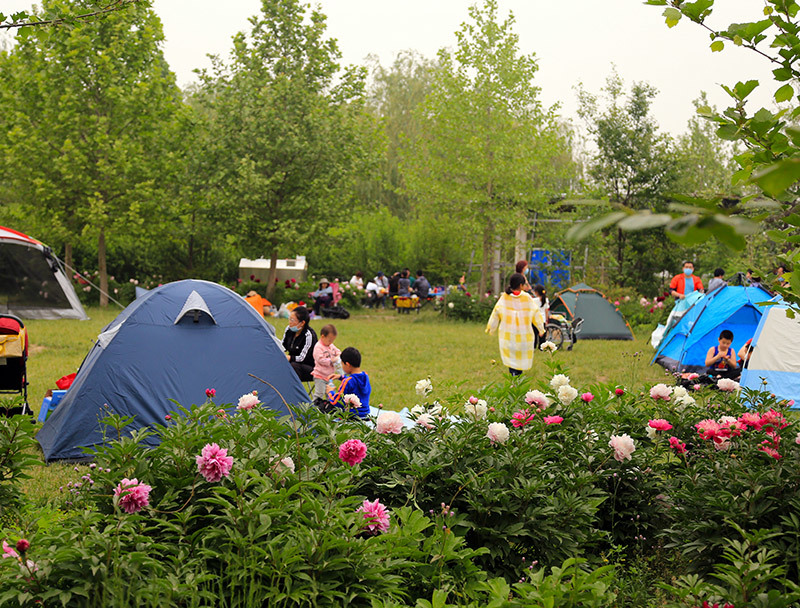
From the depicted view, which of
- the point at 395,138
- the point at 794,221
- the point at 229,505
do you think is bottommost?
the point at 229,505

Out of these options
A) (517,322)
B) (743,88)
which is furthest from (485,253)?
(743,88)

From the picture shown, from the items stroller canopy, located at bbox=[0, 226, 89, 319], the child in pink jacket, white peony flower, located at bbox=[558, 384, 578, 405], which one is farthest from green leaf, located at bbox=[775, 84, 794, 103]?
stroller canopy, located at bbox=[0, 226, 89, 319]

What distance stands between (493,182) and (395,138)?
11621 mm

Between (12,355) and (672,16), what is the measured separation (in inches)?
241

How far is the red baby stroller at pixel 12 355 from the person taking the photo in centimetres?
649

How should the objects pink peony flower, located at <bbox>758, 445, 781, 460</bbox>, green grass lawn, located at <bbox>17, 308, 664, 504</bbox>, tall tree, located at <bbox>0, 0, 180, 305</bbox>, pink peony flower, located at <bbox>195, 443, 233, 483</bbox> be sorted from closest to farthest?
pink peony flower, located at <bbox>195, 443, 233, 483</bbox> < pink peony flower, located at <bbox>758, 445, 781, 460</bbox> < green grass lawn, located at <bbox>17, 308, 664, 504</bbox> < tall tree, located at <bbox>0, 0, 180, 305</bbox>

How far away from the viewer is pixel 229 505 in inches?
90.1

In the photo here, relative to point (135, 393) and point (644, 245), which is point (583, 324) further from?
point (135, 393)

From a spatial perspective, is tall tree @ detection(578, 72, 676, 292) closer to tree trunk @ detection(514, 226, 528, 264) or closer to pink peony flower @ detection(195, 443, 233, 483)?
tree trunk @ detection(514, 226, 528, 264)

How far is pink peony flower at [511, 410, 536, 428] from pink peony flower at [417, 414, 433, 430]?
0.41 m

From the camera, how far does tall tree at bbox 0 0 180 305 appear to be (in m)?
18.1

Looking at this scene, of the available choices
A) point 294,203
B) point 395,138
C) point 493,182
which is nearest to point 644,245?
point 493,182

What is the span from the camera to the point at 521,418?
11.6ft

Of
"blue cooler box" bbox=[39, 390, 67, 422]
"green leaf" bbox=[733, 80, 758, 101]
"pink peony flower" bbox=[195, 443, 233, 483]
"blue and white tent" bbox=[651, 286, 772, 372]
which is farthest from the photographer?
"blue and white tent" bbox=[651, 286, 772, 372]
